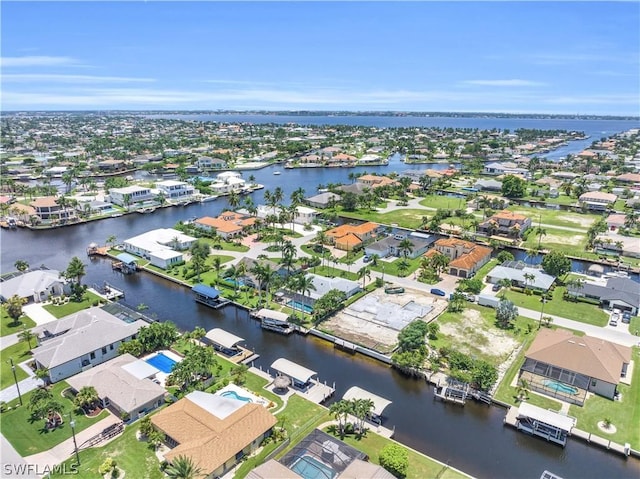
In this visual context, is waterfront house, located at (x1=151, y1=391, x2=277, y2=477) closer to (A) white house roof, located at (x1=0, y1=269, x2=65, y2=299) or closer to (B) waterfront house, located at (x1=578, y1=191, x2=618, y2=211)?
(A) white house roof, located at (x1=0, y1=269, x2=65, y2=299)

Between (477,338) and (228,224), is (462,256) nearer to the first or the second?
(477,338)

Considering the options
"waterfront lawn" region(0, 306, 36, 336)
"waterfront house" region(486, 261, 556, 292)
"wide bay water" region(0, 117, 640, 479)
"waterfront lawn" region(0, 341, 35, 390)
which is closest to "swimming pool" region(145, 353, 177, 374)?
"wide bay water" region(0, 117, 640, 479)

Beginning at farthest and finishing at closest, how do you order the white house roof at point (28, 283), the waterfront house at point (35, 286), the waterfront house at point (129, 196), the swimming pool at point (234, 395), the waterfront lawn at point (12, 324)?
1. the waterfront house at point (129, 196)
2. the white house roof at point (28, 283)
3. the waterfront house at point (35, 286)
4. the waterfront lawn at point (12, 324)
5. the swimming pool at point (234, 395)

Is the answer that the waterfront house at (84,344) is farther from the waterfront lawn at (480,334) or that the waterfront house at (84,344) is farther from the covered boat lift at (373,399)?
the waterfront lawn at (480,334)

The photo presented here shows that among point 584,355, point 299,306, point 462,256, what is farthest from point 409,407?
point 462,256

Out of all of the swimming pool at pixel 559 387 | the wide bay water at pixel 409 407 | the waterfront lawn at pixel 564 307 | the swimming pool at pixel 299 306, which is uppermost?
the waterfront lawn at pixel 564 307

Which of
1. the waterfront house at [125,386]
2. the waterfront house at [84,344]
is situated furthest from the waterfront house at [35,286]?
the waterfront house at [125,386]

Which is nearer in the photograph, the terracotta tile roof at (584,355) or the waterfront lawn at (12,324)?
the terracotta tile roof at (584,355)
